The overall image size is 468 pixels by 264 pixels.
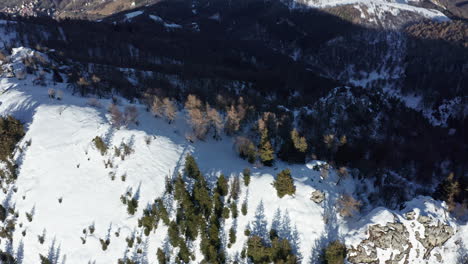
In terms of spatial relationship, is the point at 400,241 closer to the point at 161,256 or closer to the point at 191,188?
the point at 191,188

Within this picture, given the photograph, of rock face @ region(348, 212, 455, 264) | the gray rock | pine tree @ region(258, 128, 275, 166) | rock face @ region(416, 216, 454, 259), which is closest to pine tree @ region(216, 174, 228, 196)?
pine tree @ region(258, 128, 275, 166)

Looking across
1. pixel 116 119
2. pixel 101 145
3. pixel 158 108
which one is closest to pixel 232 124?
pixel 158 108

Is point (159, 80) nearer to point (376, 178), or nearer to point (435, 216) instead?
point (376, 178)

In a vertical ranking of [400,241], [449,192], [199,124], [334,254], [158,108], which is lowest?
[449,192]

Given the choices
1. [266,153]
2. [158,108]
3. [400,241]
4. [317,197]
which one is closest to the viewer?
[400,241]

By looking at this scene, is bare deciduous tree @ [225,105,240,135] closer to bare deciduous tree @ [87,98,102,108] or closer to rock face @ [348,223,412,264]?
bare deciduous tree @ [87,98,102,108]

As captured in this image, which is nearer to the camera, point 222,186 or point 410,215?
point 410,215

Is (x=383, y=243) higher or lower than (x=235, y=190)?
lower

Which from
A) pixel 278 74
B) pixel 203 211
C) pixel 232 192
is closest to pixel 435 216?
pixel 232 192

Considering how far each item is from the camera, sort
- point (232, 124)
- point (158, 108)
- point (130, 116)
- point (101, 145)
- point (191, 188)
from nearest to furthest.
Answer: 1. point (191, 188)
2. point (101, 145)
3. point (130, 116)
4. point (158, 108)
5. point (232, 124)
